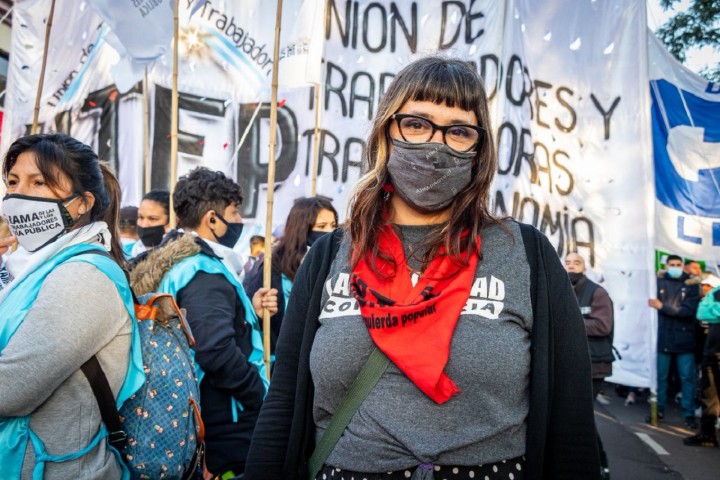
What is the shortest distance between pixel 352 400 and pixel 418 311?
0.88 ft

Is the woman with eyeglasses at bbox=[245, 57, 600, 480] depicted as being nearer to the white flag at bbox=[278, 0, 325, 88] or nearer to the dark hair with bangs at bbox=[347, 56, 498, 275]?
the dark hair with bangs at bbox=[347, 56, 498, 275]

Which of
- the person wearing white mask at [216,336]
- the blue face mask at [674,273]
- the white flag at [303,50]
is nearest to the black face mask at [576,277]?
the blue face mask at [674,273]

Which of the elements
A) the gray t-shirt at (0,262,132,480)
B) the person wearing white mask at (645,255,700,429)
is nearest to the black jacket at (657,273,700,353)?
the person wearing white mask at (645,255,700,429)

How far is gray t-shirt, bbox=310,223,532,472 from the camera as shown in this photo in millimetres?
1476

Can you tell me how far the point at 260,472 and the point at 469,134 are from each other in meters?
1.05

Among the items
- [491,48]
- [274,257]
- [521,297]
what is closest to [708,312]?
[491,48]

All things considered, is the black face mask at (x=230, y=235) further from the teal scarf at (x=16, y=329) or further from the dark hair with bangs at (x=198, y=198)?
the teal scarf at (x=16, y=329)

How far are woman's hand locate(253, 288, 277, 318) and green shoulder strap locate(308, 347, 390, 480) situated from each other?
2298mm

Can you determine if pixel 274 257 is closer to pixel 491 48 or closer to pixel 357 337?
pixel 357 337

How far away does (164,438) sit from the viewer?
2148 mm

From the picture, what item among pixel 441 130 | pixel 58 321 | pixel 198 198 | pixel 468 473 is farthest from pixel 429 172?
pixel 198 198

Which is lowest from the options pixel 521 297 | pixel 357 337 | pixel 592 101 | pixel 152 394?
pixel 152 394

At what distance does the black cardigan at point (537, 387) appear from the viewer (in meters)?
1.56

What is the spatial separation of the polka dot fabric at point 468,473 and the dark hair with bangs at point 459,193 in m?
0.48
